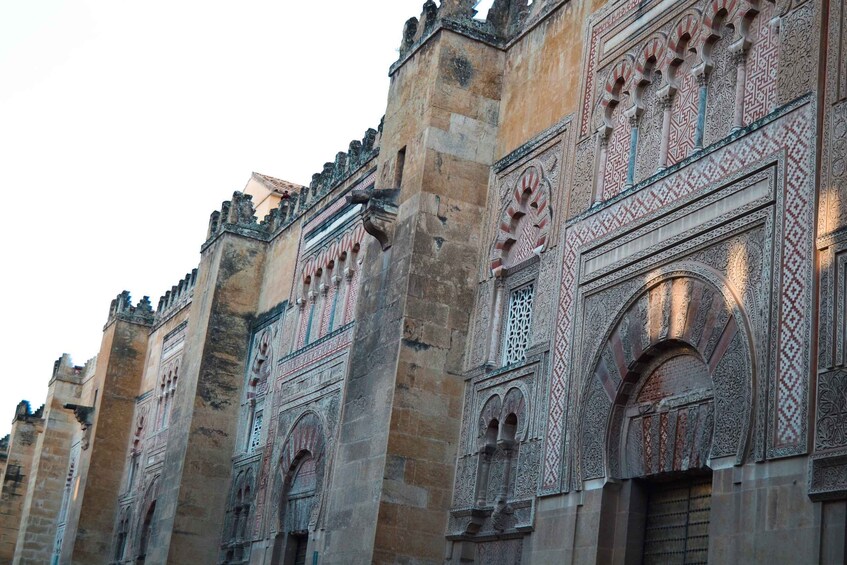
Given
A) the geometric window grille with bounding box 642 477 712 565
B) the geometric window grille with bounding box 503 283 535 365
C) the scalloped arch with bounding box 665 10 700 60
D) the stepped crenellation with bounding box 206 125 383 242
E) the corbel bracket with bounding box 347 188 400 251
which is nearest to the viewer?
the geometric window grille with bounding box 642 477 712 565

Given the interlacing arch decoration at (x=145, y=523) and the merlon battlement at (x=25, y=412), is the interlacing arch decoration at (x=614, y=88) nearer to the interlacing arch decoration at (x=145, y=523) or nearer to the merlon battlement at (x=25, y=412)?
the interlacing arch decoration at (x=145, y=523)

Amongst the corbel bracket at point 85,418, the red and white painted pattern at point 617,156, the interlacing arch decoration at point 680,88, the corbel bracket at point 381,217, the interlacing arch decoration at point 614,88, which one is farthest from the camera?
the corbel bracket at point 85,418

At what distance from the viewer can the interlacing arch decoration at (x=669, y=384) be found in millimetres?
8203

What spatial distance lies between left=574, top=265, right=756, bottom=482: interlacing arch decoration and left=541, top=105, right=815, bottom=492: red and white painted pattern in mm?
353

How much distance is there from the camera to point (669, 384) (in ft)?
29.8

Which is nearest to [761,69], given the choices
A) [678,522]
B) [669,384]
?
[669,384]

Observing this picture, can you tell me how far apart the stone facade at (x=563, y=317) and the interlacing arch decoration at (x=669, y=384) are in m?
0.02

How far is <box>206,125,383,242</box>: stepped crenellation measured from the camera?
15.8m

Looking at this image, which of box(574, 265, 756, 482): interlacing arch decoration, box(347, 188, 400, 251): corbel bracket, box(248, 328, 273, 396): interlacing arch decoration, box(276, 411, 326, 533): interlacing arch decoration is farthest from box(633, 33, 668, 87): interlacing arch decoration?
box(248, 328, 273, 396): interlacing arch decoration

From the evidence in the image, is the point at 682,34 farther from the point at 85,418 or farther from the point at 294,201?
the point at 85,418

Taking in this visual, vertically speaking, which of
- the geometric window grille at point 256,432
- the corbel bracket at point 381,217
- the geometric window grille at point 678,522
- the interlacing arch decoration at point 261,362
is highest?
the corbel bracket at point 381,217

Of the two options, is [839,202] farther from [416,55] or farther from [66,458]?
[66,458]

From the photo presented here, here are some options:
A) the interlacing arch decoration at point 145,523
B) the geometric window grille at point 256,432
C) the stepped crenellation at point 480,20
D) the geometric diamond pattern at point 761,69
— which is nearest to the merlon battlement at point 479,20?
the stepped crenellation at point 480,20

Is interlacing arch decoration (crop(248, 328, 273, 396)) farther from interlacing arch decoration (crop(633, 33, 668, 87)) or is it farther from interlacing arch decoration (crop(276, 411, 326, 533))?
interlacing arch decoration (crop(633, 33, 668, 87))
